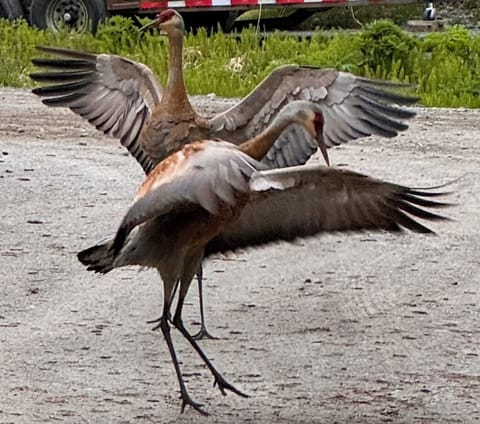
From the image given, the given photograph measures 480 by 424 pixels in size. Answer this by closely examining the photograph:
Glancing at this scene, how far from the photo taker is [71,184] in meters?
9.70

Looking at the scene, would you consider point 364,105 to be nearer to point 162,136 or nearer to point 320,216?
point 162,136

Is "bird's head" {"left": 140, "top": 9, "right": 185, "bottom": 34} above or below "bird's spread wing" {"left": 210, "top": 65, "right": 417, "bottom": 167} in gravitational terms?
above

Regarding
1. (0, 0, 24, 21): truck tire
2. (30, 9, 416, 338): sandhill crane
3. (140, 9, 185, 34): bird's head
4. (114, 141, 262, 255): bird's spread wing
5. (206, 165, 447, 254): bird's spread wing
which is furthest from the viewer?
(0, 0, 24, 21): truck tire

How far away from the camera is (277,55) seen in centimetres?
1441

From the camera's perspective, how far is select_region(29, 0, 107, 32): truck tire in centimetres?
1677

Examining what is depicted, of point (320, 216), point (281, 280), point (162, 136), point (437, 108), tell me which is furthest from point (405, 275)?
point (437, 108)

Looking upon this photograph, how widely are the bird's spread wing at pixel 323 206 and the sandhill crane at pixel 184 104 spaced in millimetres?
930

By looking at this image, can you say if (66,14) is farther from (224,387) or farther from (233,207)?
(233,207)

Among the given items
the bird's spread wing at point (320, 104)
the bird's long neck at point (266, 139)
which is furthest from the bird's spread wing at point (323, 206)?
the bird's spread wing at point (320, 104)

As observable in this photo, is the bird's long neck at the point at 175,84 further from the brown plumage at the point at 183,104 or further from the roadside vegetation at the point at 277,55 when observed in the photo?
the roadside vegetation at the point at 277,55

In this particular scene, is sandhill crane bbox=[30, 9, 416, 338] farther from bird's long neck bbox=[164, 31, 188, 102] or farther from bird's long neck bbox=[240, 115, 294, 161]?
bird's long neck bbox=[240, 115, 294, 161]

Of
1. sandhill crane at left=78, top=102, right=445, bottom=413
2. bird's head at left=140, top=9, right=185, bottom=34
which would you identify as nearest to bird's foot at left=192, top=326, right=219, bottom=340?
sandhill crane at left=78, top=102, right=445, bottom=413

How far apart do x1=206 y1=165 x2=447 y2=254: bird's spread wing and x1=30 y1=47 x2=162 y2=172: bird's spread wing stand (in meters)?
1.79

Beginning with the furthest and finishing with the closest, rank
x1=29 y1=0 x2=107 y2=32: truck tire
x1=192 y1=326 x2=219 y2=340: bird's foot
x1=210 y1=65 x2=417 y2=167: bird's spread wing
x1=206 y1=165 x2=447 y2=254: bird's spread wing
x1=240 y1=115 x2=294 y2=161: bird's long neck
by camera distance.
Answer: x1=29 y1=0 x2=107 y2=32: truck tire < x1=210 y1=65 x2=417 y2=167: bird's spread wing < x1=192 y1=326 x2=219 y2=340: bird's foot < x1=240 y1=115 x2=294 y2=161: bird's long neck < x1=206 y1=165 x2=447 y2=254: bird's spread wing
